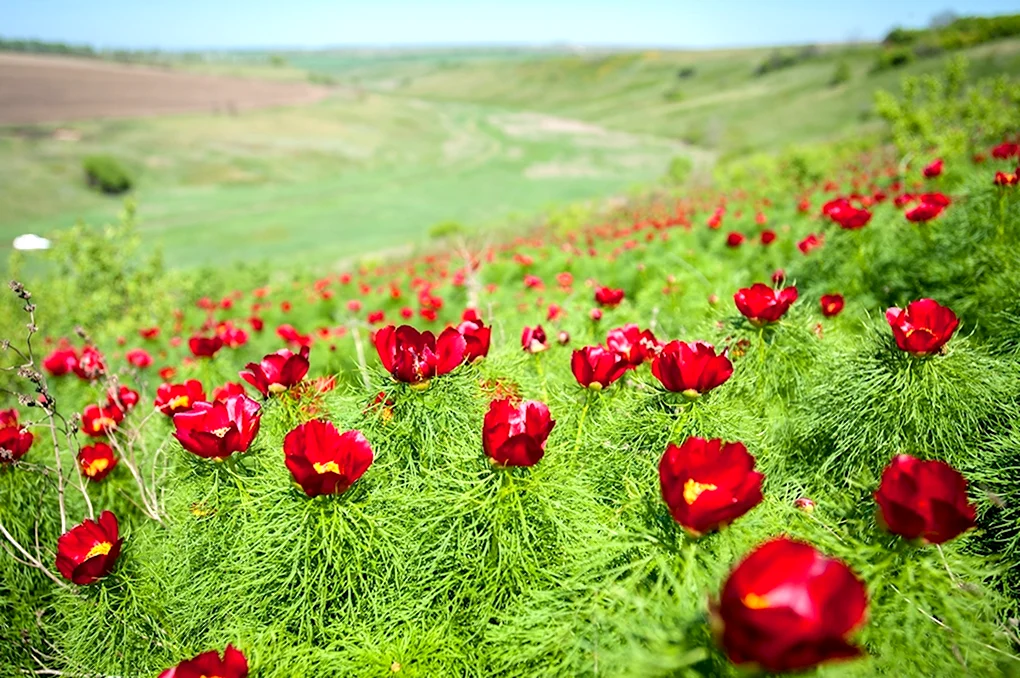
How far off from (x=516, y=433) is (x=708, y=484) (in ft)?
1.69

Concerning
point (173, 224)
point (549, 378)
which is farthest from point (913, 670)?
point (173, 224)

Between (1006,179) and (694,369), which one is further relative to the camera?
(1006,179)

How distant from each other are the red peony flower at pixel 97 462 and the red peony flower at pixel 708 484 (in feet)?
7.82

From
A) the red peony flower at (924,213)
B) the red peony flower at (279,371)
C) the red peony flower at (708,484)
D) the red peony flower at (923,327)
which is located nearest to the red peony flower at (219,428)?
the red peony flower at (279,371)

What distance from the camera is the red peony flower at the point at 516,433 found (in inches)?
61.5

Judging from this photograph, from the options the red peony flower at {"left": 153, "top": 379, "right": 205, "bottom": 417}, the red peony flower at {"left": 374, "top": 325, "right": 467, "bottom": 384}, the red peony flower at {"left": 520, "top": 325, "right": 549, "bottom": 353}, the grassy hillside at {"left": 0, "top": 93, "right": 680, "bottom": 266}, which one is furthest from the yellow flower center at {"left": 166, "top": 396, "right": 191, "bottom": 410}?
the grassy hillside at {"left": 0, "top": 93, "right": 680, "bottom": 266}

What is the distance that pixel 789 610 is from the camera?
898 mm

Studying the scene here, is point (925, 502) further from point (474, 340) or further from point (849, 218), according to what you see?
point (849, 218)

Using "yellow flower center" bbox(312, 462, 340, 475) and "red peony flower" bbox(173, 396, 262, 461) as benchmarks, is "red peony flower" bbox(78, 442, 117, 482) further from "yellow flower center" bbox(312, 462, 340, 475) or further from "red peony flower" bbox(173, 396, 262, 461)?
"yellow flower center" bbox(312, 462, 340, 475)

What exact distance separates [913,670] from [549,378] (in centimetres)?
165

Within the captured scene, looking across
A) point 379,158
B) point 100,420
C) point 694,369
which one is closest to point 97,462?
point 100,420

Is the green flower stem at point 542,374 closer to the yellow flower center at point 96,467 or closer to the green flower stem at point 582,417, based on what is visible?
the green flower stem at point 582,417

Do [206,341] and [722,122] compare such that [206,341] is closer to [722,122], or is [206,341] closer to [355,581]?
[355,581]

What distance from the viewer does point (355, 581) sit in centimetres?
178
